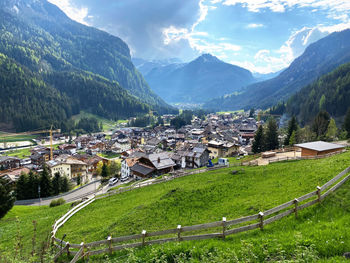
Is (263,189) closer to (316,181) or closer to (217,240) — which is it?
(316,181)

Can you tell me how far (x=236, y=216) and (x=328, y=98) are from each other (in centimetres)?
16972

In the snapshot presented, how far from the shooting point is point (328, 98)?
488 feet

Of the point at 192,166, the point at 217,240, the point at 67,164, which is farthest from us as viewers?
the point at 67,164

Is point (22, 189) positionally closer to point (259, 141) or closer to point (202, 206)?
point (202, 206)

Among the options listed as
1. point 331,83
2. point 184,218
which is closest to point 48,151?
point 184,218

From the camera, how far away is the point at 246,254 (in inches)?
367

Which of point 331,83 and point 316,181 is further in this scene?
point 331,83

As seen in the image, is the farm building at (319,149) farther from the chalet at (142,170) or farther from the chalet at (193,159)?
the chalet at (142,170)

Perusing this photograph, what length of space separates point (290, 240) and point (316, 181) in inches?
448

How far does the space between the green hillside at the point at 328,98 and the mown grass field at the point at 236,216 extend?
472 ft

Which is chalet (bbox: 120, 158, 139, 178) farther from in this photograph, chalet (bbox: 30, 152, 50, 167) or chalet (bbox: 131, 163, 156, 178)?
chalet (bbox: 30, 152, 50, 167)

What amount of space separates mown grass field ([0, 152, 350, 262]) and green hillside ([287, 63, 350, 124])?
5666 inches

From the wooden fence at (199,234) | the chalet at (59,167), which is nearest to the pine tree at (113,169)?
the chalet at (59,167)

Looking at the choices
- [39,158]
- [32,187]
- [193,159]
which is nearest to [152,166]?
[193,159]
